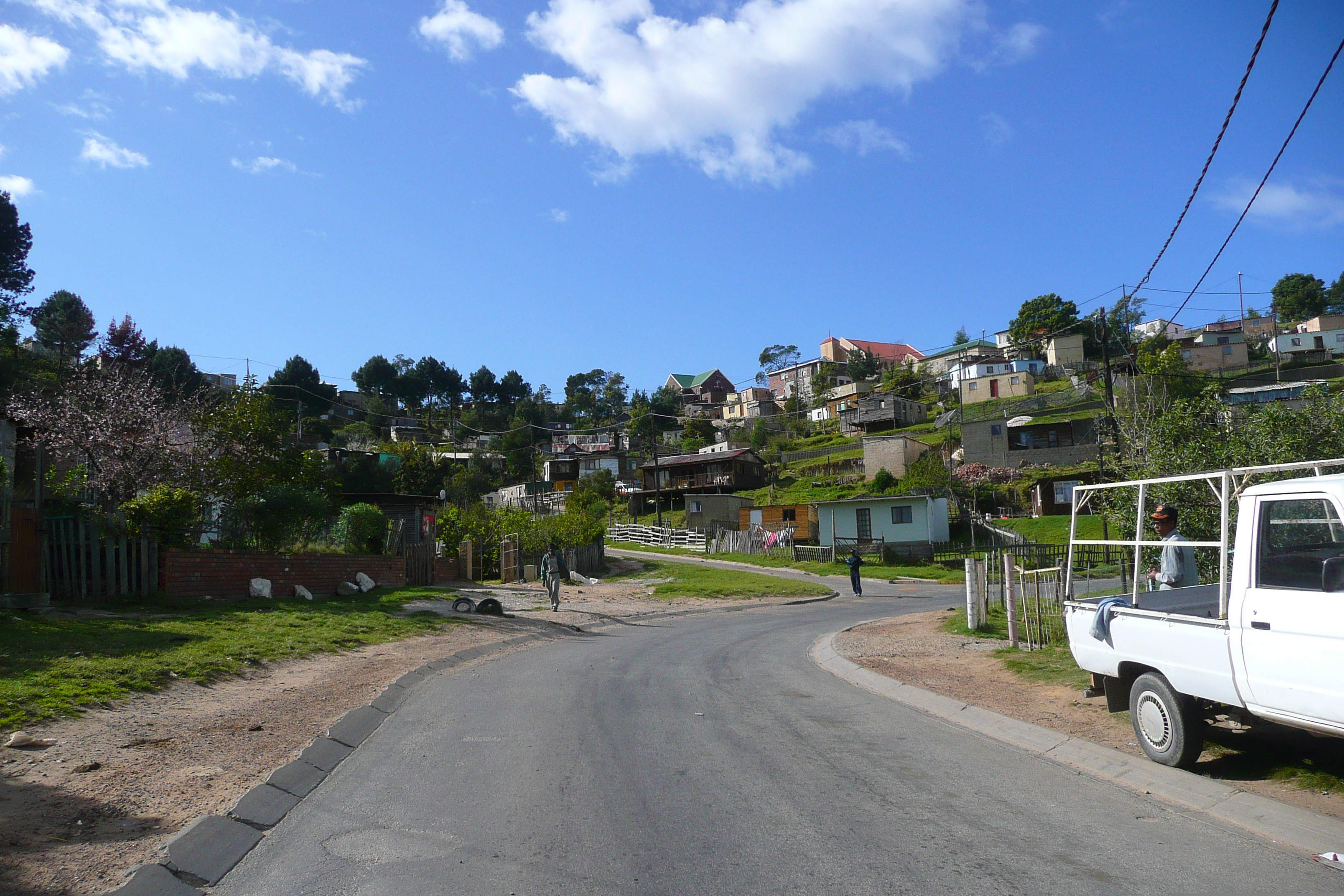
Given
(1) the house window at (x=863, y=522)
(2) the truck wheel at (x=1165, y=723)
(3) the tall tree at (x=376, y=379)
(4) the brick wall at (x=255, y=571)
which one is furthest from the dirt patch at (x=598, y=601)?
(3) the tall tree at (x=376, y=379)

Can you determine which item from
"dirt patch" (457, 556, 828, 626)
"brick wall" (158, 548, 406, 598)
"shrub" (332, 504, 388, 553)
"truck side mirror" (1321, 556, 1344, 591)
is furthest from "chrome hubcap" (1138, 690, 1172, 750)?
"shrub" (332, 504, 388, 553)

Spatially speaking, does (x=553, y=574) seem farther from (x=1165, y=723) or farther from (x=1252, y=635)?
(x=1252, y=635)

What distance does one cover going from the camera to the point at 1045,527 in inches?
1900

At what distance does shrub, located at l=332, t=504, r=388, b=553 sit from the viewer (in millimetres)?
26344

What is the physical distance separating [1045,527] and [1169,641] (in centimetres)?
4562

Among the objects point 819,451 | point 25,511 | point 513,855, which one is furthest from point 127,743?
point 819,451

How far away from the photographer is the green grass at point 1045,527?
137 ft

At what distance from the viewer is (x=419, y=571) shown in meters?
26.9

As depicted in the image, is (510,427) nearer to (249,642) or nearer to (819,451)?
(819,451)

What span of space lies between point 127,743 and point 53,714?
99 centimetres

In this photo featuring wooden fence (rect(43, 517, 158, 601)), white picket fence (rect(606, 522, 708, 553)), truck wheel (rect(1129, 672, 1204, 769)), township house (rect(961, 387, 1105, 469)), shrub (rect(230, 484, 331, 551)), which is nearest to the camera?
truck wheel (rect(1129, 672, 1204, 769))

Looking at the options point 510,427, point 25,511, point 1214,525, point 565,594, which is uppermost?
point 510,427

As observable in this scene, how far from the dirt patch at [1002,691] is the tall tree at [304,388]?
85.3 m

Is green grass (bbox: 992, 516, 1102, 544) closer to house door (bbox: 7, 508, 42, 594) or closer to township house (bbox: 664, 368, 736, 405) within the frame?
house door (bbox: 7, 508, 42, 594)
